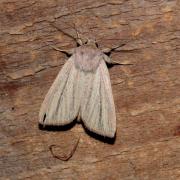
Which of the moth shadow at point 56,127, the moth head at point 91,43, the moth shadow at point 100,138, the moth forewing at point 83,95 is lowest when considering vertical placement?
the moth shadow at point 100,138

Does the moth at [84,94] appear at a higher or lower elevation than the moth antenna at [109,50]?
lower

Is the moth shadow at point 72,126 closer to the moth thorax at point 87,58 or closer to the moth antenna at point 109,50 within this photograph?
the moth thorax at point 87,58

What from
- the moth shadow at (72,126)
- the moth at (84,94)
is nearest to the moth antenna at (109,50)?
the moth at (84,94)

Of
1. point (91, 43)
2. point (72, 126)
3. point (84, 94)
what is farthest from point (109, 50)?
point (72, 126)

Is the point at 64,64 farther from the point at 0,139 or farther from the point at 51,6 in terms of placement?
the point at 0,139

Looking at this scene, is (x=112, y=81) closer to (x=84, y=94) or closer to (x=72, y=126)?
(x=84, y=94)

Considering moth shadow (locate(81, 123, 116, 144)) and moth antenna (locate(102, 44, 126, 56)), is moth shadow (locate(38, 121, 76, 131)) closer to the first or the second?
moth shadow (locate(81, 123, 116, 144))
